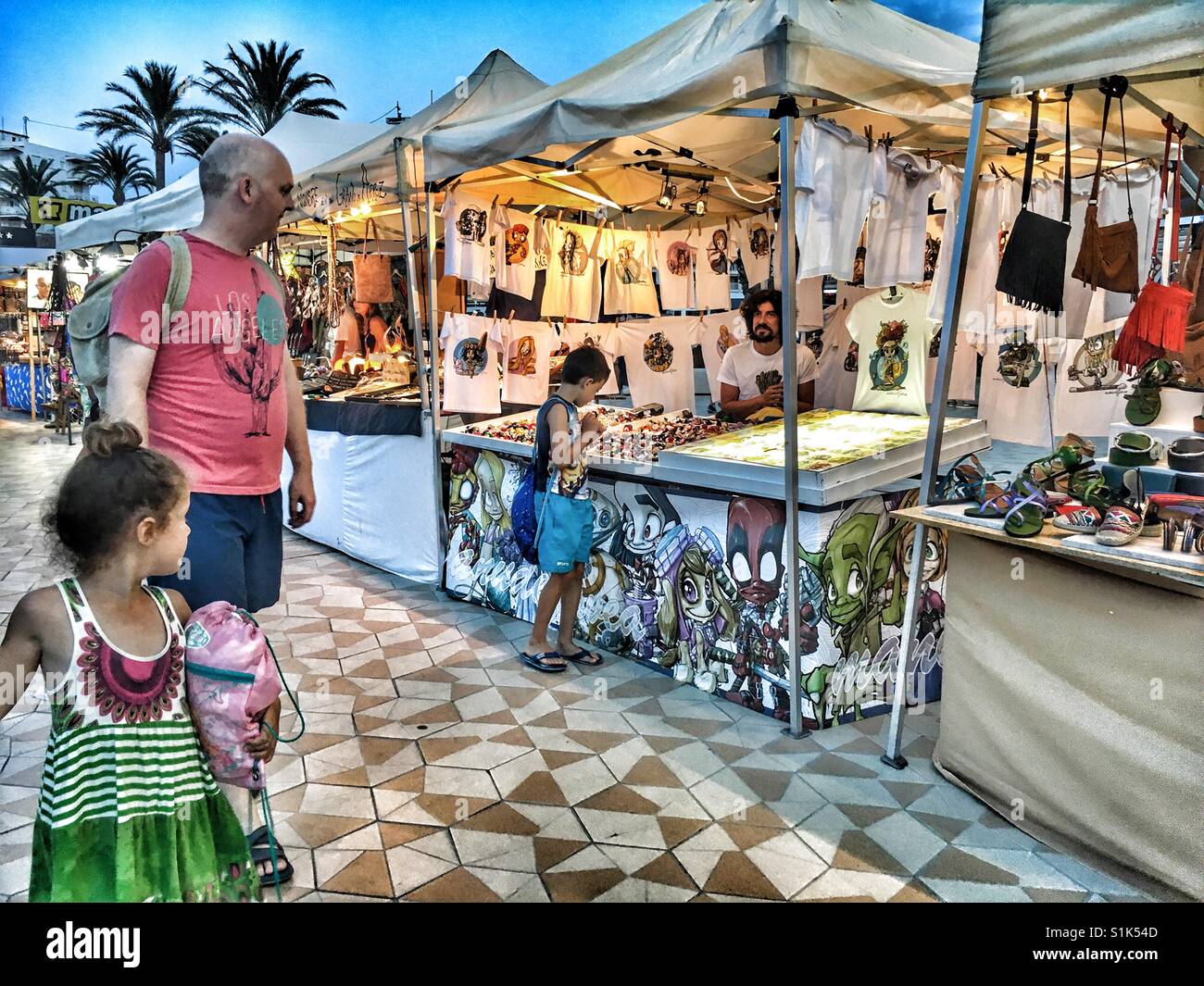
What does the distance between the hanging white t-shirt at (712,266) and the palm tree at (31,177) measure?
3843cm

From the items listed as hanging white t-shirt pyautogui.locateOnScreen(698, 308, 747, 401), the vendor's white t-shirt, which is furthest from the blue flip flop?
hanging white t-shirt pyautogui.locateOnScreen(698, 308, 747, 401)

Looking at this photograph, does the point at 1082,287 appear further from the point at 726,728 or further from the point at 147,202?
the point at 147,202

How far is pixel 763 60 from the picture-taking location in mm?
3191

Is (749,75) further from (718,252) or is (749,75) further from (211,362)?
(718,252)

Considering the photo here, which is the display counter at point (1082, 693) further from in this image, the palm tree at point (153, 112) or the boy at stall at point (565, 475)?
the palm tree at point (153, 112)

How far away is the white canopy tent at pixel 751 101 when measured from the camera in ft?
10.6

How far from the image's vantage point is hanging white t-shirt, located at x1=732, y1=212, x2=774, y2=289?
6.05 meters

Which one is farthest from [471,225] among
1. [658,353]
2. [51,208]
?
[51,208]

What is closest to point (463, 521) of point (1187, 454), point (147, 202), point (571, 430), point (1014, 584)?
point (571, 430)

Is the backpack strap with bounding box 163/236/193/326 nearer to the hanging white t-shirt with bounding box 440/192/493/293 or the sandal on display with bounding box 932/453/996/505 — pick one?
the sandal on display with bounding box 932/453/996/505

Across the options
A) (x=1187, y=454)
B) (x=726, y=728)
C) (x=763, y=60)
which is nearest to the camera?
(x=1187, y=454)

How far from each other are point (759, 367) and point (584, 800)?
11.3 ft

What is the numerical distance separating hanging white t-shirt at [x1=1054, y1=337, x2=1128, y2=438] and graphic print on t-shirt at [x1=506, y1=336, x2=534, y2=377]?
339cm
